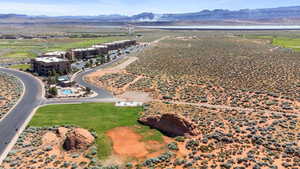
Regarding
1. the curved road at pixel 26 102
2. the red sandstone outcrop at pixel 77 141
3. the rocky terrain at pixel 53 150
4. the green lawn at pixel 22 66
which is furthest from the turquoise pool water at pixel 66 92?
the green lawn at pixel 22 66

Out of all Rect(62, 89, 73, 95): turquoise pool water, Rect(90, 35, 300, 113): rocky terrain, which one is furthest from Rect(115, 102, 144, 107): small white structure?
Rect(62, 89, 73, 95): turquoise pool water

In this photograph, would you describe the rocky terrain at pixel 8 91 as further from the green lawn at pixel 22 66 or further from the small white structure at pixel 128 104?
the small white structure at pixel 128 104

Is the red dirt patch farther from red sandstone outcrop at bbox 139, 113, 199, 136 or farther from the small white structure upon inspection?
the small white structure

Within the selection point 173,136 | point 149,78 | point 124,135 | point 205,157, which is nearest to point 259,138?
point 205,157

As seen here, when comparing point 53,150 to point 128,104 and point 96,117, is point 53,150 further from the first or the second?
point 128,104

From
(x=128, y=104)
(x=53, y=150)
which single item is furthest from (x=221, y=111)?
(x=53, y=150)

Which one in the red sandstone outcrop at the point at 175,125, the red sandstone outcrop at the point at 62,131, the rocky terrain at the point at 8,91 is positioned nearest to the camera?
the red sandstone outcrop at the point at 175,125
